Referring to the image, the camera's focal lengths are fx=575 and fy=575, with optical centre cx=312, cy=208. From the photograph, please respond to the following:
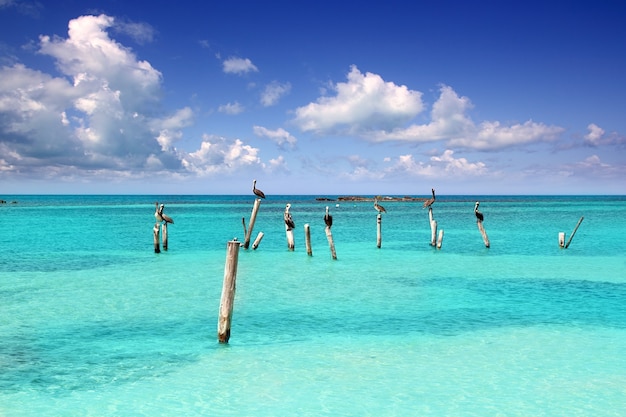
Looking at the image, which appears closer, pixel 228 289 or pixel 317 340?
pixel 228 289

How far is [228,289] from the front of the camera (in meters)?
12.7

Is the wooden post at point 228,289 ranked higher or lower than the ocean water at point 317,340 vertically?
higher

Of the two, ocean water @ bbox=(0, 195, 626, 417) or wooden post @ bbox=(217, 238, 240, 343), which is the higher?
wooden post @ bbox=(217, 238, 240, 343)

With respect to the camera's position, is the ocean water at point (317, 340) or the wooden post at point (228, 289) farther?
the wooden post at point (228, 289)

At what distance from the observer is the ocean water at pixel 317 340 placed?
Result: 9.77m

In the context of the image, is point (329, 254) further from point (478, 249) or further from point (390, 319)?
point (390, 319)

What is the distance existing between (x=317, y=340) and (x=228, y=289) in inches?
97.6

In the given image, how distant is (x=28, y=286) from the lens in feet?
68.7

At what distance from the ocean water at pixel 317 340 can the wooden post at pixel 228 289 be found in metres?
0.40

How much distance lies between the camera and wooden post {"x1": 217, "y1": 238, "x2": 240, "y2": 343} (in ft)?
40.7

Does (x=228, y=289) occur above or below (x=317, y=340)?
above

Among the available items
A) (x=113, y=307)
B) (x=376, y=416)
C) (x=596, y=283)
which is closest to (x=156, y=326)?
(x=113, y=307)

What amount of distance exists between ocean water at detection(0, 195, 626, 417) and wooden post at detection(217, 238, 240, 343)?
403mm

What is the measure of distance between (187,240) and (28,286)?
67.5 ft
